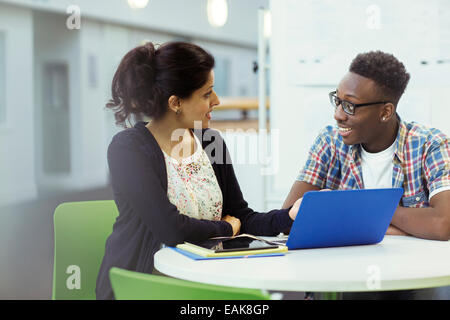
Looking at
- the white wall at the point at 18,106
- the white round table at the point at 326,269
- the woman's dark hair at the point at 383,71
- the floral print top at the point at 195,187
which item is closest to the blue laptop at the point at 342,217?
the white round table at the point at 326,269

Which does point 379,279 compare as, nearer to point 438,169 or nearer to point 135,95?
point 438,169

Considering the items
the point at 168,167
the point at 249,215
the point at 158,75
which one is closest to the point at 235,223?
the point at 249,215

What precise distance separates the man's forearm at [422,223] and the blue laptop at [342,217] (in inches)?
8.7

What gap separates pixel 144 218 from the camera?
171 cm

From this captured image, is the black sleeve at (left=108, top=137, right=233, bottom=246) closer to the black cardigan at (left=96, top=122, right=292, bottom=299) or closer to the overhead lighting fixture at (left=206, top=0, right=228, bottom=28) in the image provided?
the black cardigan at (left=96, top=122, right=292, bottom=299)

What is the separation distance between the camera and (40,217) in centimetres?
566

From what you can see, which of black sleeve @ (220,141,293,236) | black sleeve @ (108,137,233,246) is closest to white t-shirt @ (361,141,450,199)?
black sleeve @ (220,141,293,236)

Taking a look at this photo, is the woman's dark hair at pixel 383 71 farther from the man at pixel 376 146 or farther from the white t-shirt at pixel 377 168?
the white t-shirt at pixel 377 168

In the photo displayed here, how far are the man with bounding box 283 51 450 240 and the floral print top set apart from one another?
0.37m

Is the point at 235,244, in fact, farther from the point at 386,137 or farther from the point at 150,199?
the point at 386,137

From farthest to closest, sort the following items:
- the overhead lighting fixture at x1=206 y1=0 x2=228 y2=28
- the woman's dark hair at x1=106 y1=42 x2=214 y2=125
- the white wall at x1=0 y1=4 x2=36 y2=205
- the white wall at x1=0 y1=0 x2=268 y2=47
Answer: the white wall at x1=0 y1=0 x2=268 y2=47 → the white wall at x1=0 y1=4 x2=36 y2=205 → the overhead lighting fixture at x1=206 y1=0 x2=228 y2=28 → the woman's dark hair at x1=106 y1=42 x2=214 y2=125

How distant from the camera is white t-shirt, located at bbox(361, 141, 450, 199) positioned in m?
2.22

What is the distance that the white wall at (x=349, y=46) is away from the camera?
315 cm

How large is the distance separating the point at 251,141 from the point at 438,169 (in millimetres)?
1742
